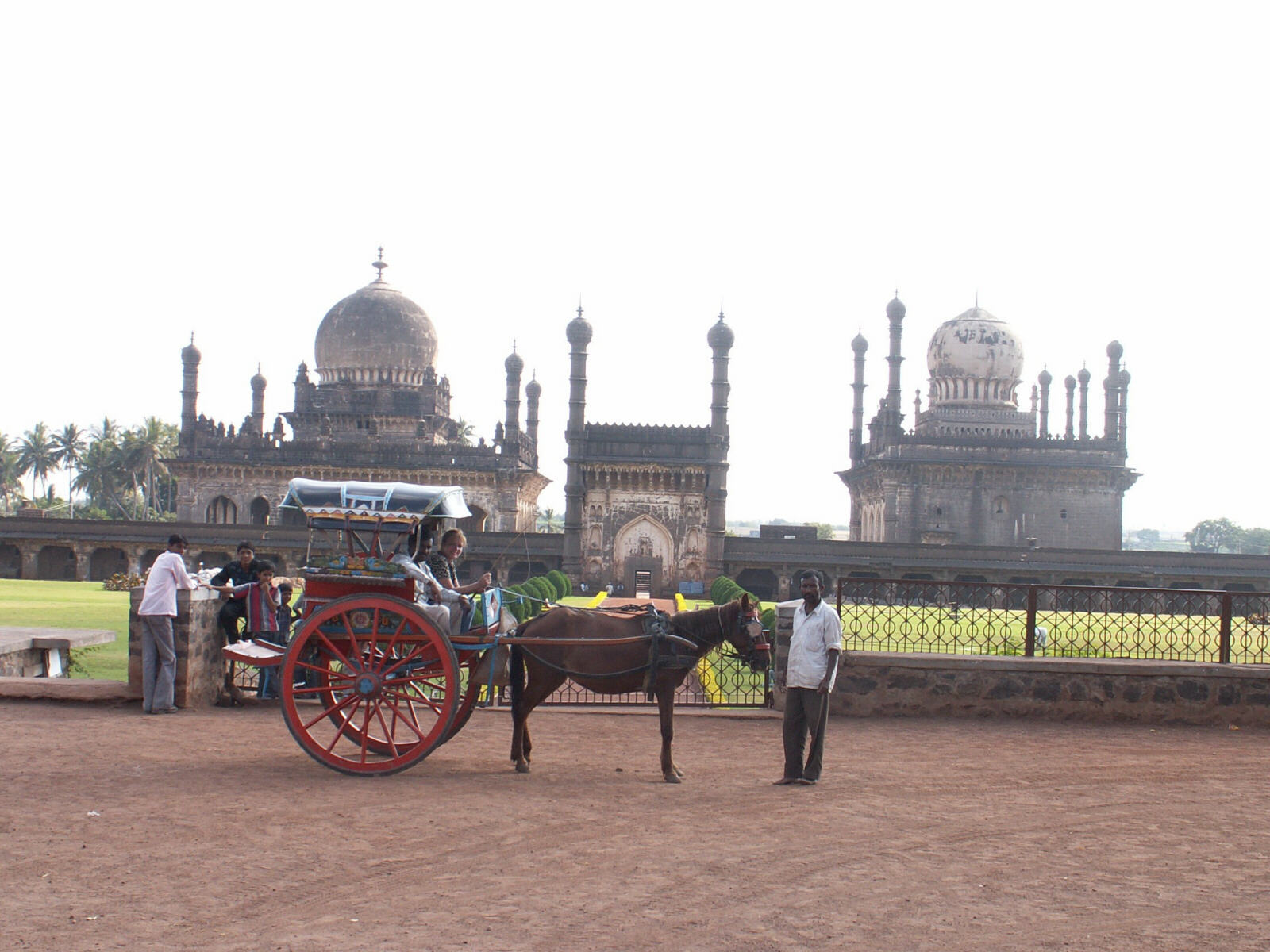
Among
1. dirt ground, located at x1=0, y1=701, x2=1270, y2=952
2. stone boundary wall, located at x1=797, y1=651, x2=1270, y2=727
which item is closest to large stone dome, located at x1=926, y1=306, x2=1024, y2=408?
stone boundary wall, located at x1=797, y1=651, x2=1270, y2=727

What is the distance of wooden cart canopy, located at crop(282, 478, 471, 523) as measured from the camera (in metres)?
7.85

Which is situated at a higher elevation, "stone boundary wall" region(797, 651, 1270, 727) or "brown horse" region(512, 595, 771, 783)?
"brown horse" region(512, 595, 771, 783)

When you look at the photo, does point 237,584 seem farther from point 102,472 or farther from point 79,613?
point 102,472

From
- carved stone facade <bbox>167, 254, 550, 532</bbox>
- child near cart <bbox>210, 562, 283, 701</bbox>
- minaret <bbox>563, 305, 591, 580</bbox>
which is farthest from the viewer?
carved stone facade <bbox>167, 254, 550, 532</bbox>

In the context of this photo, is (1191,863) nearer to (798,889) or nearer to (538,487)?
(798,889)

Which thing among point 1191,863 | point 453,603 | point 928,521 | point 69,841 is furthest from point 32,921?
point 928,521

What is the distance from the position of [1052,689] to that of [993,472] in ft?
111

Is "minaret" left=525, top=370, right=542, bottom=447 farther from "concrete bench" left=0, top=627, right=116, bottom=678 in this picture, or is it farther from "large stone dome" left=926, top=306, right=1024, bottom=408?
"concrete bench" left=0, top=627, right=116, bottom=678

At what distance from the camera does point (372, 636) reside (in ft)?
25.2

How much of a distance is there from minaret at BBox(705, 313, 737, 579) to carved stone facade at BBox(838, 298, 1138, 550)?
9275 mm

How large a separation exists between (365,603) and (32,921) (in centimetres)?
308

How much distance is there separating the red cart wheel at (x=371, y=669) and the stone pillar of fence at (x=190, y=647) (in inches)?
82.0

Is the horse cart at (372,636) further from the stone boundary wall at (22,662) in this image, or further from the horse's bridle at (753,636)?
the stone boundary wall at (22,662)

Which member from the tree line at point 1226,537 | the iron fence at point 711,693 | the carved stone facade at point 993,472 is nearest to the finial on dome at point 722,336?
the carved stone facade at point 993,472
